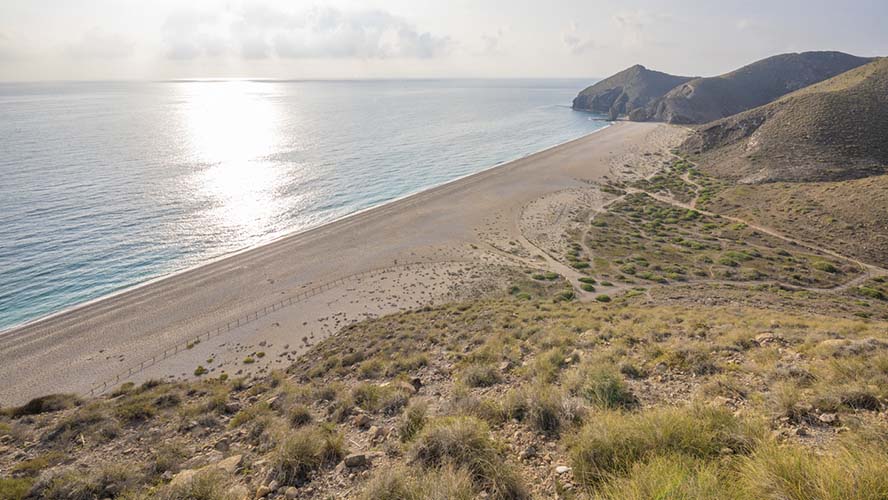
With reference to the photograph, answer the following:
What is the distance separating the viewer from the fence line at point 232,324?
23.9m

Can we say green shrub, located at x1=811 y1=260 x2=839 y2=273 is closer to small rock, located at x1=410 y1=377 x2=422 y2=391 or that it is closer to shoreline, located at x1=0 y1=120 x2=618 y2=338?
small rock, located at x1=410 y1=377 x2=422 y2=391

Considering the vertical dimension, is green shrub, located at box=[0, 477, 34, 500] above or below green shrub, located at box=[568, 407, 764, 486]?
below

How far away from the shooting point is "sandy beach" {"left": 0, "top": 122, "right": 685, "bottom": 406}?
2534 cm

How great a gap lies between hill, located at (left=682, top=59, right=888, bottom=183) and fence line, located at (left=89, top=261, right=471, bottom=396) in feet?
193

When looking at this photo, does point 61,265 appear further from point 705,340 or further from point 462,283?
point 705,340

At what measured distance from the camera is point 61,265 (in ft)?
129

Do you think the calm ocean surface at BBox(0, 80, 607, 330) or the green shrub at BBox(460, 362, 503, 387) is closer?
the green shrub at BBox(460, 362, 503, 387)

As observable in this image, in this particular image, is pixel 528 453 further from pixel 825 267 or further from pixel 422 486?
pixel 825 267

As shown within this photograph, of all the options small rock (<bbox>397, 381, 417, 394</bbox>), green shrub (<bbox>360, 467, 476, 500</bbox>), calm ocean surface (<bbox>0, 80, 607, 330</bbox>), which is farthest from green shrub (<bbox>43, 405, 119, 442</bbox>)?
calm ocean surface (<bbox>0, 80, 607, 330</bbox>)

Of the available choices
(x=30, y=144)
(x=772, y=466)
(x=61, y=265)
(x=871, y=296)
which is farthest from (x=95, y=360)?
(x=30, y=144)

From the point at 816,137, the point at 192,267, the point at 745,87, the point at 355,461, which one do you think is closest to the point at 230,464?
the point at 355,461

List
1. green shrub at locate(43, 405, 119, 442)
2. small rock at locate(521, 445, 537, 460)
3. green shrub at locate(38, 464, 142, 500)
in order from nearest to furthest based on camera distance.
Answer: small rock at locate(521, 445, 537, 460) < green shrub at locate(38, 464, 142, 500) < green shrub at locate(43, 405, 119, 442)

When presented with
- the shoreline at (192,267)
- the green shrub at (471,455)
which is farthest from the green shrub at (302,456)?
the shoreline at (192,267)

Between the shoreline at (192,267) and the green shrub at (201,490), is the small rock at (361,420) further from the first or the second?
the shoreline at (192,267)
